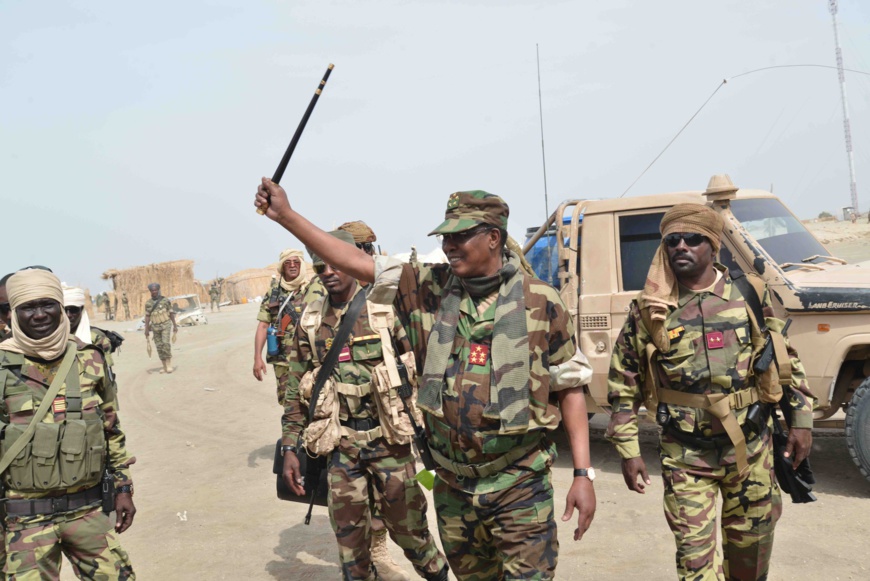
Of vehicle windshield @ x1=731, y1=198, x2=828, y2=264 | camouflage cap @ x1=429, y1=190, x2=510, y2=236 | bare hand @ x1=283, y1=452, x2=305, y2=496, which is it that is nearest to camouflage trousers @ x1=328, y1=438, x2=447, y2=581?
bare hand @ x1=283, y1=452, x2=305, y2=496

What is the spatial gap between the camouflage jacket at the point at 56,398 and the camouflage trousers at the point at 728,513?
2.67 metres

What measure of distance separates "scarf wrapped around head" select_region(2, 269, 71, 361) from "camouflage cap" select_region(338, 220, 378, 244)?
166 cm

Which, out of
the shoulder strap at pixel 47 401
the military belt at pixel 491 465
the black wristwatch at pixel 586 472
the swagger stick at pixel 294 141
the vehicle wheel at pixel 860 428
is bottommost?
the vehicle wheel at pixel 860 428

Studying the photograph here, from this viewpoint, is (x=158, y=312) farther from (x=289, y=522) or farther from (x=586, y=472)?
(x=586, y=472)

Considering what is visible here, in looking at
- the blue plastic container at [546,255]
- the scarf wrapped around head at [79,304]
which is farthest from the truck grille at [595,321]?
the scarf wrapped around head at [79,304]

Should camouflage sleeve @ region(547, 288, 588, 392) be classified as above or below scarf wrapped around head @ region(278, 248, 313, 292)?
below

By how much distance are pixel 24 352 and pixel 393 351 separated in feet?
5.86

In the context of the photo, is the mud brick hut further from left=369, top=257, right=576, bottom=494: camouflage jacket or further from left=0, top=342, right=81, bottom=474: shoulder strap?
left=369, top=257, right=576, bottom=494: camouflage jacket

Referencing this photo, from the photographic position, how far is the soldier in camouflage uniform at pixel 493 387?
3064 millimetres


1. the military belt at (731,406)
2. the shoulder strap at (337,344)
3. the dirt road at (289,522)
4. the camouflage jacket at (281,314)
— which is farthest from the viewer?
the camouflage jacket at (281,314)

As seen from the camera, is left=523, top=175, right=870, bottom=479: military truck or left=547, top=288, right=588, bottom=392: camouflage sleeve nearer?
left=547, top=288, right=588, bottom=392: camouflage sleeve

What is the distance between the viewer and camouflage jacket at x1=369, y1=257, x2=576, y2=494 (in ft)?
10.1

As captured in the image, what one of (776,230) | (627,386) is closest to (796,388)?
(627,386)

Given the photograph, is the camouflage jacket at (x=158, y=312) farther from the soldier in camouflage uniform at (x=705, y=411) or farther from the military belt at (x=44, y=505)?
the soldier in camouflage uniform at (x=705, y=411)
